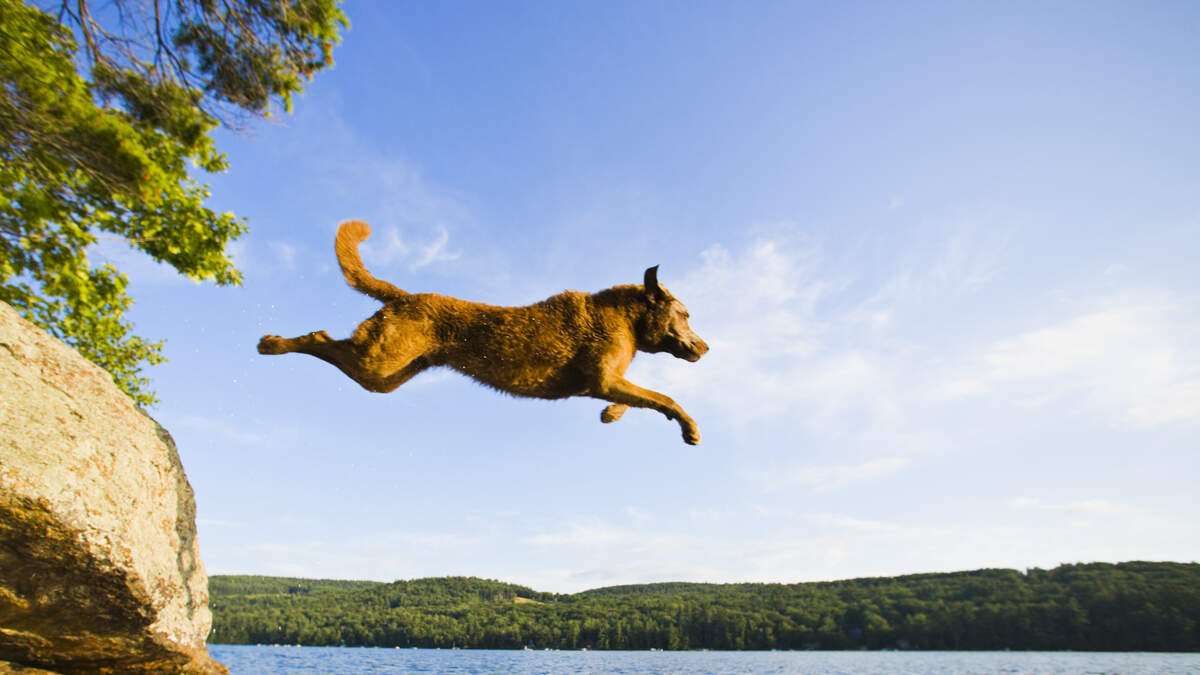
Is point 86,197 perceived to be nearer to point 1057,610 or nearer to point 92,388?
point 92,388

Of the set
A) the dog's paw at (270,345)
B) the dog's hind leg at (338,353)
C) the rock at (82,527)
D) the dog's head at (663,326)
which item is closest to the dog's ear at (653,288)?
the dog's head at (663,326)

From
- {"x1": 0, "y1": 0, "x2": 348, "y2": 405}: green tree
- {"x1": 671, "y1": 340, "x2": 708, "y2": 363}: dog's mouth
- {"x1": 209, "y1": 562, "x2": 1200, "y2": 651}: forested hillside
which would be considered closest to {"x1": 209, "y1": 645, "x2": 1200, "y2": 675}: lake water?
{"x1": 209, "y1": 562, "x2": 1200, "y2": 651}: forested hillside

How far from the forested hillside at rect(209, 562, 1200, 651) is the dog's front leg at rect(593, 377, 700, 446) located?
3991 inches

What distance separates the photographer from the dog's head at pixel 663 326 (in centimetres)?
503

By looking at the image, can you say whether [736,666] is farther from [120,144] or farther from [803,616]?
[120,144]

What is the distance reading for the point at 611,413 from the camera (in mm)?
5180

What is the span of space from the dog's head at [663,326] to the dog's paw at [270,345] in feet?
9.28

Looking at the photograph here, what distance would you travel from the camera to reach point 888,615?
320ft

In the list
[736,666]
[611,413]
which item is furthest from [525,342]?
[736,666]

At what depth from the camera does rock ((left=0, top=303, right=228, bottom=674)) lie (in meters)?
4.55

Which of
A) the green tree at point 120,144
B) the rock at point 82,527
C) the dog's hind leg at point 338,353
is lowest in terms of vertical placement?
the rock at point 82,527

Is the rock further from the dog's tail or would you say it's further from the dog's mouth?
the dog's mouth

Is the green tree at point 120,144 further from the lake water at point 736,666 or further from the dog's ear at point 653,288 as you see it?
the lake water at point 736,666

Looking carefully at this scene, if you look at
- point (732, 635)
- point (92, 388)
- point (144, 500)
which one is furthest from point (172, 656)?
point (732, 635)
